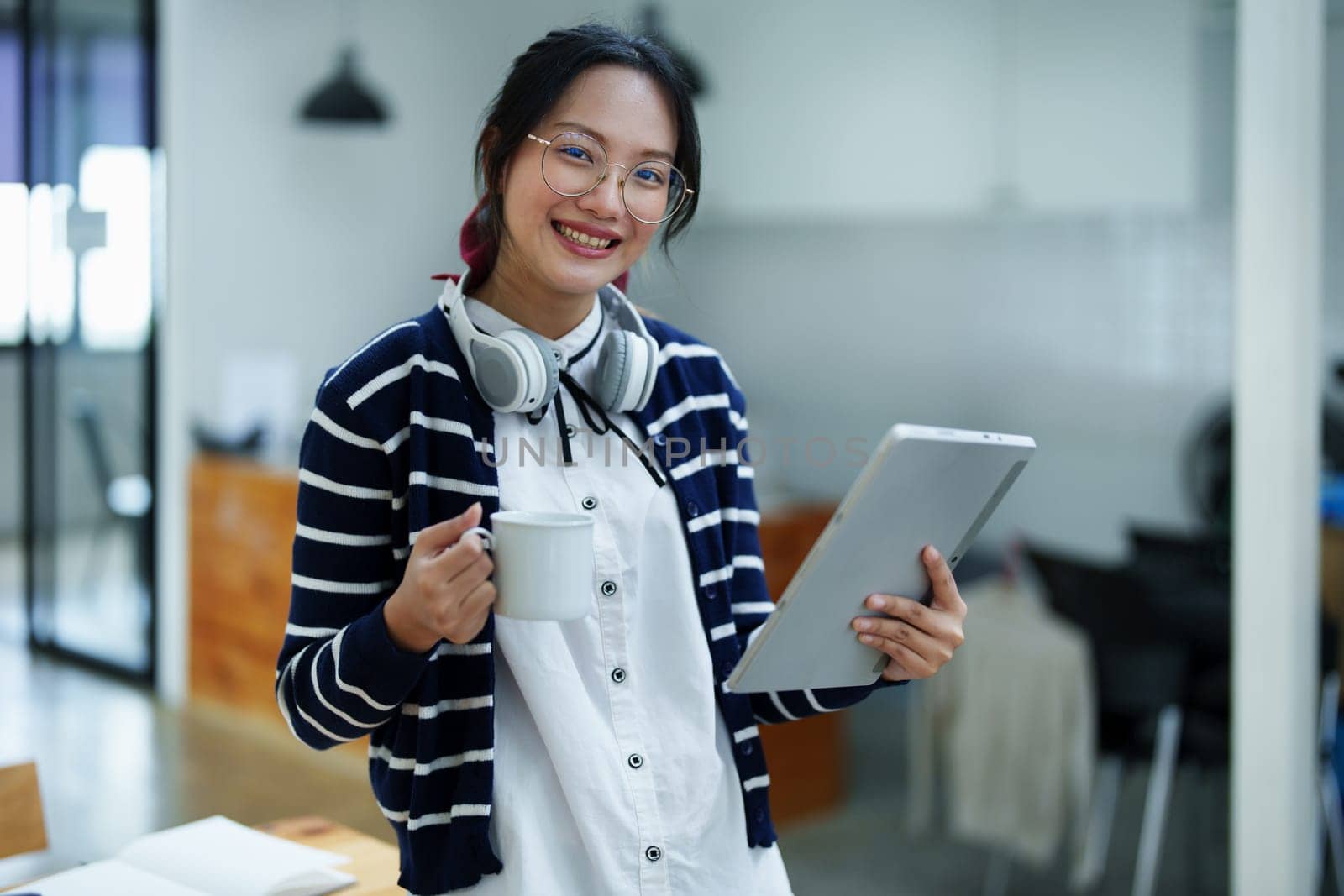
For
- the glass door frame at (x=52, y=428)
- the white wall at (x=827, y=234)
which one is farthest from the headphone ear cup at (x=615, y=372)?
the glass door frame at (x=52, y=428)

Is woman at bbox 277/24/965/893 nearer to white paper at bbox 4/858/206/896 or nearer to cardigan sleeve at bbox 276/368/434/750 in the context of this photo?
cardigan sleeve at bbox 276/368/434/750

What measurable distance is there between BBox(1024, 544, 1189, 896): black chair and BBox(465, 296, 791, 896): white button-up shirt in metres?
1.70

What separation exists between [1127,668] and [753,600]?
1733 millimetres

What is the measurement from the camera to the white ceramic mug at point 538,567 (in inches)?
34.2

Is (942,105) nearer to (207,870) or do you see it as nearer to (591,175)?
(591,175)

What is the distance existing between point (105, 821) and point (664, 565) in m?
2.64

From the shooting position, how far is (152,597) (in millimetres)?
4566

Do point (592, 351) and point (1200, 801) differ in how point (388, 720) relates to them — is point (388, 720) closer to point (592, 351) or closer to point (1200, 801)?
point (592, 351)

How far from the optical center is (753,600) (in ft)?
3.88

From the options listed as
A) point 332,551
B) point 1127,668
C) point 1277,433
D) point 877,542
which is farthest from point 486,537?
point 1127,668

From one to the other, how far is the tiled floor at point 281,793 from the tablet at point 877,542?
2047 mm

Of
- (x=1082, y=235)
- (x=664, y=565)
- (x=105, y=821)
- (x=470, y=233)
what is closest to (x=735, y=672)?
(x=664, y=565)

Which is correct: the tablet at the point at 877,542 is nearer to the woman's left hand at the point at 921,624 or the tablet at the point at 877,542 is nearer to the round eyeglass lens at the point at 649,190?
the woman's left hand at the point at 921,624

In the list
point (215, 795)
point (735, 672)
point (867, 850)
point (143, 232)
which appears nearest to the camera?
point (735, 672)
